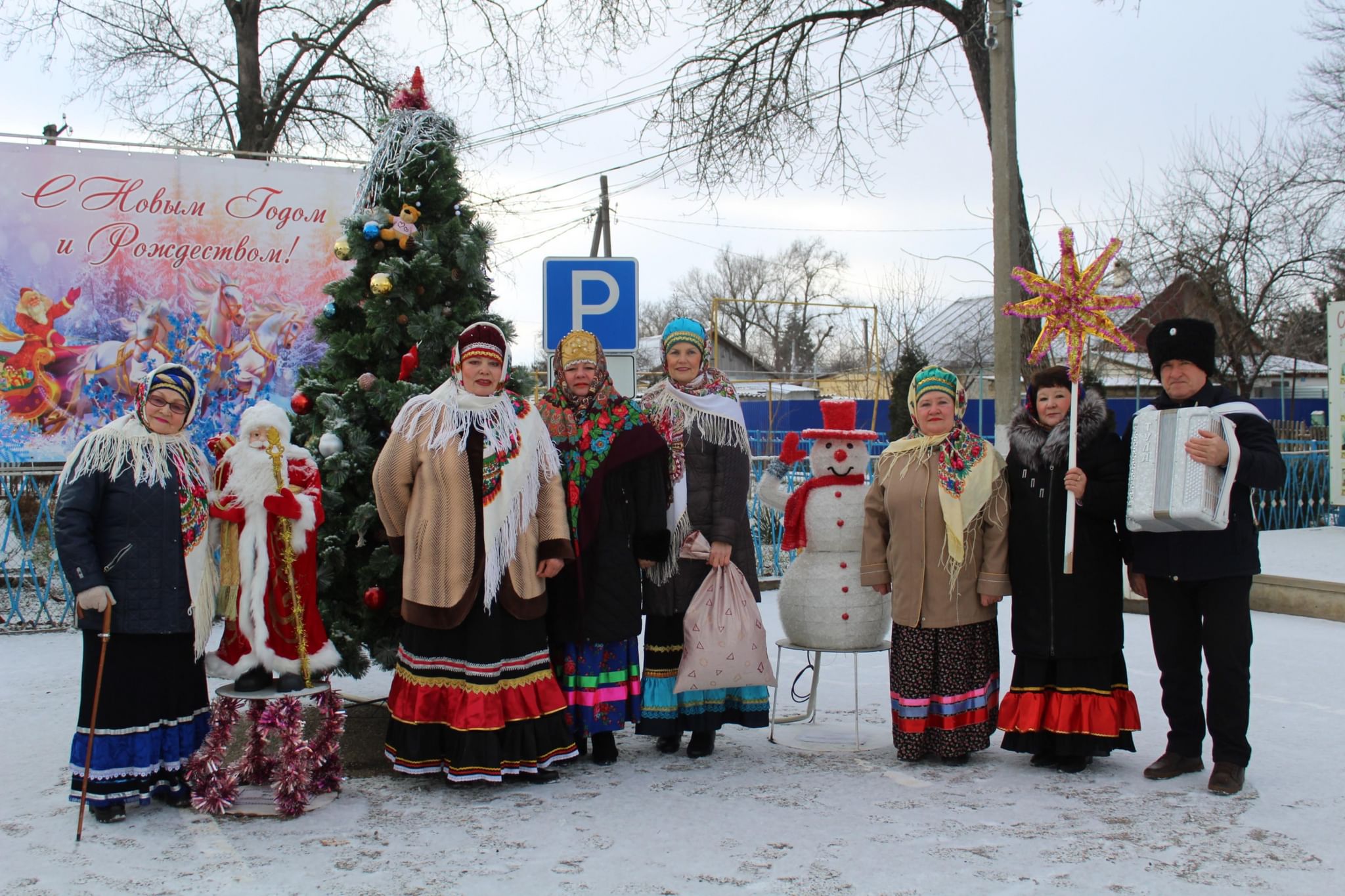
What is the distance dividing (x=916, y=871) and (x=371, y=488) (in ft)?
10.3

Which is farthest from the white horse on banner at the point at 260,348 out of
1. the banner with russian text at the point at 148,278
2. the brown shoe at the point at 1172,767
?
the brown shoe at the point at 1172,767

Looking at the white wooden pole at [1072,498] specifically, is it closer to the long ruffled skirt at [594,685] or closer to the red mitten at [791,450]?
the red mitten at [791,450]

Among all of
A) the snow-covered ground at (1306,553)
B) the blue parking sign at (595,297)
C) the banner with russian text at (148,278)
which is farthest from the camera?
the snow-covered ground at (1306,553)

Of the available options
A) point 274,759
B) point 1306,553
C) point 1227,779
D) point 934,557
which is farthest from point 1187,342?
point 1306,553

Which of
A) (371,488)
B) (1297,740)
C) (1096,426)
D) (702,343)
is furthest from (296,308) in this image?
(1297,740)

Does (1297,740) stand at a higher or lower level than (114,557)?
lower

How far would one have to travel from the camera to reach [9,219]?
8977 mm

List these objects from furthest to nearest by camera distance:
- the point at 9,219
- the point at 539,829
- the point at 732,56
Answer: the point at 732,56 < the point at 9,219 < the point at 539,829

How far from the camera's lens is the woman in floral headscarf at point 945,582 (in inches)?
189

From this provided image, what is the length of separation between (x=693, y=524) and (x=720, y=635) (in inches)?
20.7

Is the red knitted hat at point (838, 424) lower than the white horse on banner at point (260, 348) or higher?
lower

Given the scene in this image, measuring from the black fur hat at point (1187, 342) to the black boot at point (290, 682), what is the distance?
3.65 m

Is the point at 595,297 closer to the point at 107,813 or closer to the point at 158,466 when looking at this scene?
the point at 158,466

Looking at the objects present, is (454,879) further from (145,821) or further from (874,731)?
(874,731)
